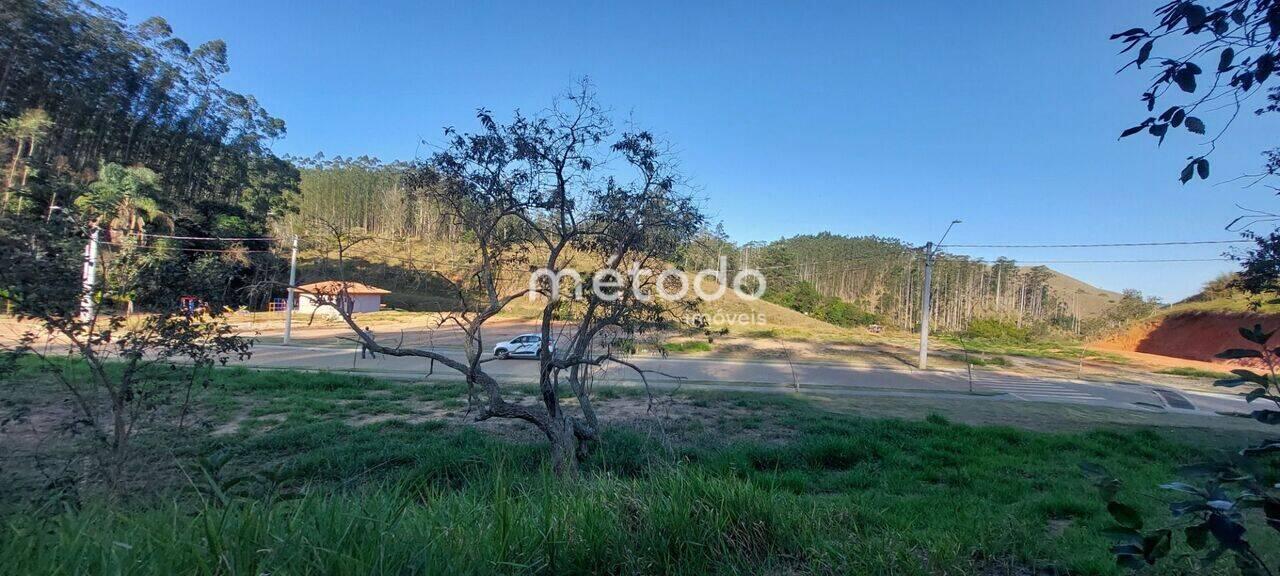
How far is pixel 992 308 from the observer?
3297 inches

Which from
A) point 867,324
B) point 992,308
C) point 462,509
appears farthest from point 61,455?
point 992,308

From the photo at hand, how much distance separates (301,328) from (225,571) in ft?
130

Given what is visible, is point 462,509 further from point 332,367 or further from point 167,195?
point 167,195

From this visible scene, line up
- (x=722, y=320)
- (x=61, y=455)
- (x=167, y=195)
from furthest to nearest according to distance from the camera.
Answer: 1. (x=722, y=320)
2. (x=167, y=195)
3. (x=61, y=455)

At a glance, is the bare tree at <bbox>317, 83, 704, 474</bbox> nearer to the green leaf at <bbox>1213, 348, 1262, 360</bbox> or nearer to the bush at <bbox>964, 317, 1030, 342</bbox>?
the green leaf at <bbox>1213, 348, 1262, 360</bbox>

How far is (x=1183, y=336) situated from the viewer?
43656mm

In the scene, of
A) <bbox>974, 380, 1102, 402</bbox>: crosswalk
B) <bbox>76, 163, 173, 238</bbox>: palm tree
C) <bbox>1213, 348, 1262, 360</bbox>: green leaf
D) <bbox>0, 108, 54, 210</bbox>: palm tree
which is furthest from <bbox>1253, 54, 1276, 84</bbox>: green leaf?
<bbox>0, 108, 54, 210</bbox>: palm tree

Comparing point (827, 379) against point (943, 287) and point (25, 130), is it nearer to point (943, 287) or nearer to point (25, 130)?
point (25, 130)

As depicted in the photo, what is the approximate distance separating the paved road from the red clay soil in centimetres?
2440

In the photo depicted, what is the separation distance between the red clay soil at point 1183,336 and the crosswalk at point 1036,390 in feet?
82.9

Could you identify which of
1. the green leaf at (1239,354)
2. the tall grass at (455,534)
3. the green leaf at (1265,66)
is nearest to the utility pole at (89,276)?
the tall grass at (455,534)

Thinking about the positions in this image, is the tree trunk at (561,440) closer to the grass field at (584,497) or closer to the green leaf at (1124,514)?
the grass field at (584,497)

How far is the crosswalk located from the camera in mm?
18438

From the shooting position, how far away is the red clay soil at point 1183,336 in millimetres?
39406
